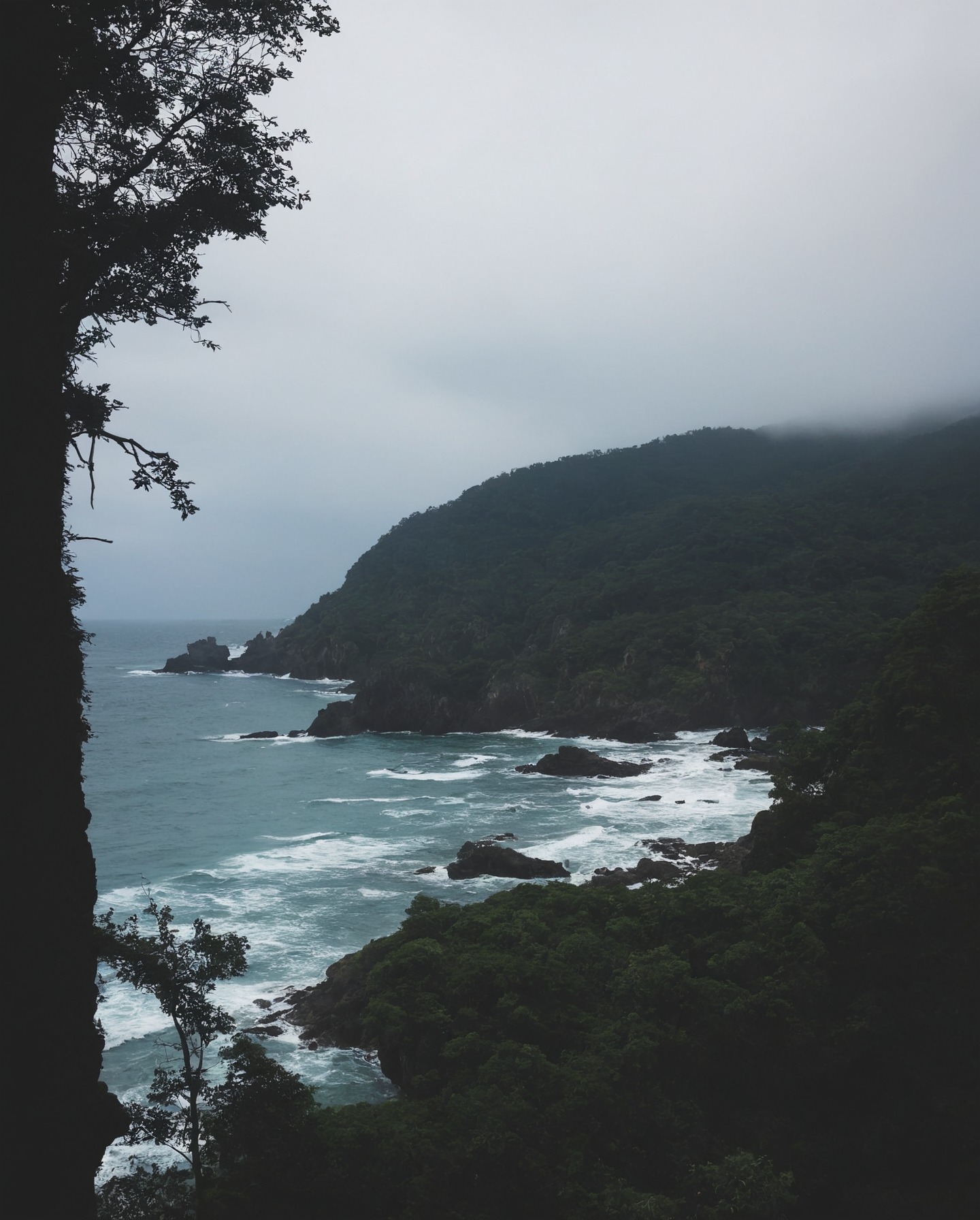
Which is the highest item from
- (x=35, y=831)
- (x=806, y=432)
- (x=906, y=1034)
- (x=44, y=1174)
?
(x=806, y=432)

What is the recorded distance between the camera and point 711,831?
117 ft

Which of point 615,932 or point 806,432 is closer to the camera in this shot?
point 615,932

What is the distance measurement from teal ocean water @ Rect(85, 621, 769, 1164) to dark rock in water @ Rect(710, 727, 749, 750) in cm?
136

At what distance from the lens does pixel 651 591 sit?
79.6m

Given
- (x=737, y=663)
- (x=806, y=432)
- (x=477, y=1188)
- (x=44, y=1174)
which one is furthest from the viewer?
(x=806, y=432)

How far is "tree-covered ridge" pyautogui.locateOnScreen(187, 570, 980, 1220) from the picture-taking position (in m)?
10.2

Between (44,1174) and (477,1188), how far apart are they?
25.2ft

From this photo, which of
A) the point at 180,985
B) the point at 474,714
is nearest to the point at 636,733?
the point at 474,714

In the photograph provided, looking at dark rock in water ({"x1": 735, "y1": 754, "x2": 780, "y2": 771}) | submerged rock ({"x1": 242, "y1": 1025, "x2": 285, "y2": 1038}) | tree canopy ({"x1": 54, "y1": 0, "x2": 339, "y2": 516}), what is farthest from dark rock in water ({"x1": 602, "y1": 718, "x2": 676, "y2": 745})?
tree canopy ({"x1": 54, "y1": 0, "x2": 339, "y2": 516})

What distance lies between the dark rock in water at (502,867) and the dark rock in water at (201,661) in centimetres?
9169

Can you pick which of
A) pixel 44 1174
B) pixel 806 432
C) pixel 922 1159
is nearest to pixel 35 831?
pixel 44 1174

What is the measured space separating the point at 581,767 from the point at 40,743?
47662 millimetres

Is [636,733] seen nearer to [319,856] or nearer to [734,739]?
[734,739]

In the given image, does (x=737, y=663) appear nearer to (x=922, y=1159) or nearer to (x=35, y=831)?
(x=922, y=1159)
